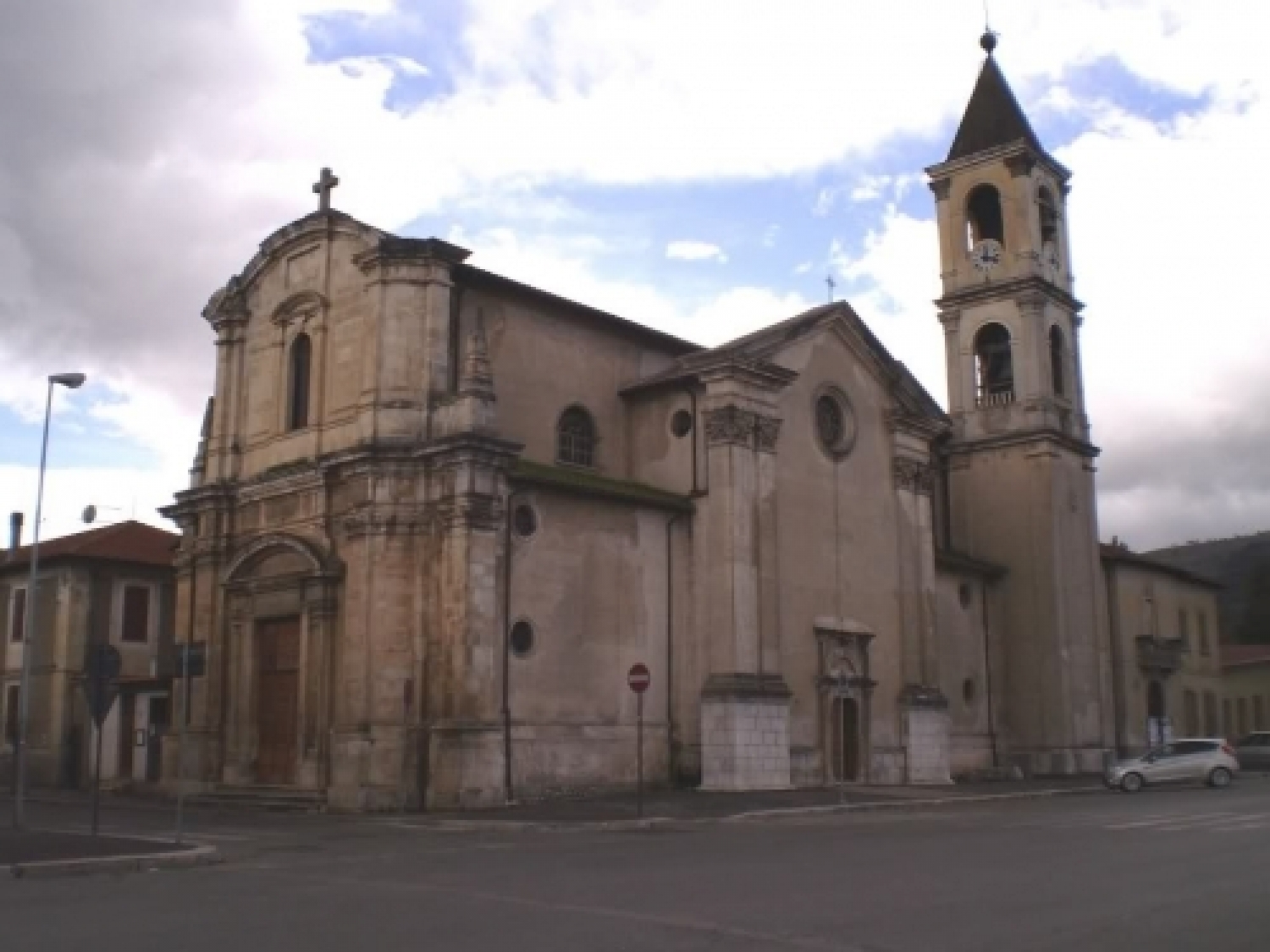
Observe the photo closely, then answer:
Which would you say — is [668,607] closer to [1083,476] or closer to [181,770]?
[181,770]

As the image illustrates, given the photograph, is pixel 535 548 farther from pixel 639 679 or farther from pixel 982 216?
pixel 982 216

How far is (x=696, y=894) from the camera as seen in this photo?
12.5 m

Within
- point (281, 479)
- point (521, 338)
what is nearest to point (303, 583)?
point (281, 479)

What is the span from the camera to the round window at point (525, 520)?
1104 inches

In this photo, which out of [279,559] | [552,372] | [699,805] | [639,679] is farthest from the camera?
[552,372]

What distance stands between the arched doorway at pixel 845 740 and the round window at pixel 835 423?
635 cm

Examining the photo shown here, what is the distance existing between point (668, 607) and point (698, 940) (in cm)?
2122

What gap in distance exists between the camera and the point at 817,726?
32.6 meters

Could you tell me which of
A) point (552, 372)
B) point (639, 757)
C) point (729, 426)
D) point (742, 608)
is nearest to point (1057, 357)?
point (729, 426)

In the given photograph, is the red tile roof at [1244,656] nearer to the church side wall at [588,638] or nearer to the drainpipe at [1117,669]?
the drainpipe at [1117,669]

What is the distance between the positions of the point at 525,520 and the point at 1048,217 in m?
25.3

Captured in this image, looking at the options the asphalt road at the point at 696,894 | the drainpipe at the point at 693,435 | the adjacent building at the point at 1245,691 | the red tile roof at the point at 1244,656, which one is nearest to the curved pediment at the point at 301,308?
the drainpipe at the point at 693,435

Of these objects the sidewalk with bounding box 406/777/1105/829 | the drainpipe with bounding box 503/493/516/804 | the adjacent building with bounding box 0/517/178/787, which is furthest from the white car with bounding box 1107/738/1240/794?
the adjacent building with bounding box 0/517/178/787

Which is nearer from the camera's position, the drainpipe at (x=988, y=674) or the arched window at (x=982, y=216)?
the drainpipe at (x=988, y=674)
